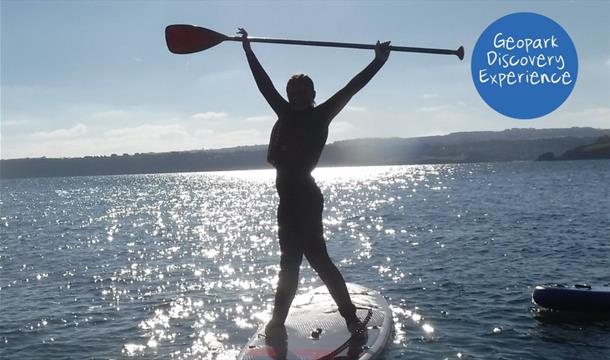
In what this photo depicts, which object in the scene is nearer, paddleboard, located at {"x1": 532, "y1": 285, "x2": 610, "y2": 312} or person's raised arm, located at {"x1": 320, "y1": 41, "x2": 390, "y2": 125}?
person's raised arm, located at {"x1": 320, "y1": 41, "x2": 390, "y2": 125}

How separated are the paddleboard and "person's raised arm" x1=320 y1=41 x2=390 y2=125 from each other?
9323 mm

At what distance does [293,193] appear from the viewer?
22.8ft

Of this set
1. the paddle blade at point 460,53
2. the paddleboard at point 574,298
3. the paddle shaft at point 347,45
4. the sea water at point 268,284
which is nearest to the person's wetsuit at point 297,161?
the paddle shaft at point 347,45

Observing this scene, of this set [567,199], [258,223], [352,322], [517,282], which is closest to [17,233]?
[258,223]

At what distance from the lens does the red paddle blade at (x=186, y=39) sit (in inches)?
A: 306

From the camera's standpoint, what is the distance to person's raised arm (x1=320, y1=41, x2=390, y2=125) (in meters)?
6.66

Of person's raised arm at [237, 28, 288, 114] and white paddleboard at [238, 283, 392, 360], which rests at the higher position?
person's raised arm at [237, 28, 288, 114]

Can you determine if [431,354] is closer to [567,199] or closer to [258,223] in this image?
[258,223]

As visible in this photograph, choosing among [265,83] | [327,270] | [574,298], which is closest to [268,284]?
[574,298]

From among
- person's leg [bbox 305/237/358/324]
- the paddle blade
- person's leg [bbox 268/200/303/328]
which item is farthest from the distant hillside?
person's leg [bbox 268/200/303/328]

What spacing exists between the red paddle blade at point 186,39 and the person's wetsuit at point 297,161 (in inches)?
45.6

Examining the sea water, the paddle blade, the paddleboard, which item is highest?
the paddle blade

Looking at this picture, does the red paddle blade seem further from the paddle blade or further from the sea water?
the sea water

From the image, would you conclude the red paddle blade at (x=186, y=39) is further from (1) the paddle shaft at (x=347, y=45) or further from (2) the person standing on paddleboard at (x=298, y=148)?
(2) the person standing on paddleboard at (x=298, y=148)
